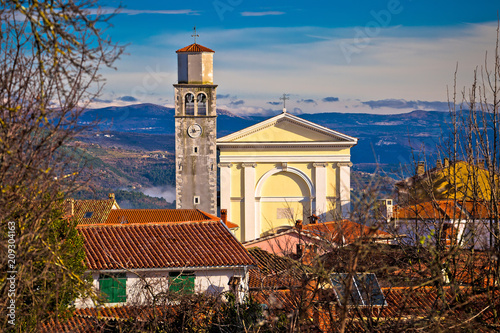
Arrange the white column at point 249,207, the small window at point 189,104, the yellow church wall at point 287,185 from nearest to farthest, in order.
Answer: the white column at point 249,207, the yellow church wall at point 287,185, the small window at point 189,104

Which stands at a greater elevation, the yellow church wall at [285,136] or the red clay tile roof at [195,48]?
the red clay tile roof at [195,48]

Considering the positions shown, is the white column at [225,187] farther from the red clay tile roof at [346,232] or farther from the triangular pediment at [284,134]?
the red clay tile roof at [346,232]

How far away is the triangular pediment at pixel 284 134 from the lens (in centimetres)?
4288

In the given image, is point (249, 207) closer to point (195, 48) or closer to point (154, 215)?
point (154, 215)

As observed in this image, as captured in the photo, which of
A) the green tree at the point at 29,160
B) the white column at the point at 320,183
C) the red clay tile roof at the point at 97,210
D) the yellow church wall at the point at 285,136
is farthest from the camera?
the white column at the point at 320,183

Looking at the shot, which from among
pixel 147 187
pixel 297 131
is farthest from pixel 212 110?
pixel 147 187

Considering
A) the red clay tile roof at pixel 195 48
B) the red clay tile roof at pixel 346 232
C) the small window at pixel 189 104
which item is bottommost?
the red clay tile roof at pixel 346 232

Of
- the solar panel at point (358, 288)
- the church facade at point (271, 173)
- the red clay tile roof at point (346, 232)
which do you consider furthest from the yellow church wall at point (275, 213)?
the solar panel at point (358, 288)

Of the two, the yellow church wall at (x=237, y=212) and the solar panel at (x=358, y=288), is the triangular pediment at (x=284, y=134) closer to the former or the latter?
the yellow church wall at (x=237, y=212)

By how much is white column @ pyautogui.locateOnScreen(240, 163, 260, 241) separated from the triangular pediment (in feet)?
5.40

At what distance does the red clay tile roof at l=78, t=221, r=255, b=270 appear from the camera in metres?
17.7

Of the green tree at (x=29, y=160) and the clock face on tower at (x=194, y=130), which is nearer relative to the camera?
the green tree at (x=29, y=160)

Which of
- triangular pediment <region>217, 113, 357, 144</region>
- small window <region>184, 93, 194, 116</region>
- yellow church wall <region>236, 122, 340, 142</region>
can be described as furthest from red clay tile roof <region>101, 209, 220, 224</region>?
small window <region>184, 93, 194, 116</region>

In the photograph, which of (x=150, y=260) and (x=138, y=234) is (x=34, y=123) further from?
(x=138, y=234)
